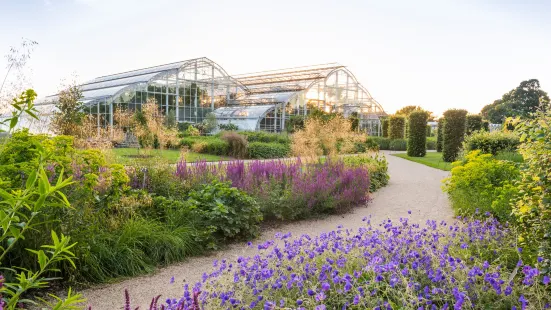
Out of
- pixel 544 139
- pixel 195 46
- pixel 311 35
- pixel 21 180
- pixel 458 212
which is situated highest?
pixel 195 46

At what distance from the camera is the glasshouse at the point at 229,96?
A: 77.1ft

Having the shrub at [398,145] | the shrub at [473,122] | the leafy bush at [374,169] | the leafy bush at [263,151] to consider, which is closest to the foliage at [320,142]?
the leafy bush at [374,169]

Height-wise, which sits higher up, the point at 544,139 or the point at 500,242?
the point at 544,139

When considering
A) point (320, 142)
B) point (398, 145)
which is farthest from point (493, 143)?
point (398, 145)

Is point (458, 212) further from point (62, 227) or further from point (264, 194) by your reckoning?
point (62, 227)

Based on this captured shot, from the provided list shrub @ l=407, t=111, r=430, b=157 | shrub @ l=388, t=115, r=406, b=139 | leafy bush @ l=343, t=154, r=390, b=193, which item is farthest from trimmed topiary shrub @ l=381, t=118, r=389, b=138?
leafy bush @ l=343, t=154, r=390, b=193

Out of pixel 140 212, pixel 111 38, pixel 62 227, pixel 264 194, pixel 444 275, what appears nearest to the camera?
pixel 444 275

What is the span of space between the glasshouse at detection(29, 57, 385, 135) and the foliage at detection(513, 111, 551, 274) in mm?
22067

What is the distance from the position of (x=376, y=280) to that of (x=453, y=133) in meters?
17.3

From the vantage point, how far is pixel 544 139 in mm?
3004

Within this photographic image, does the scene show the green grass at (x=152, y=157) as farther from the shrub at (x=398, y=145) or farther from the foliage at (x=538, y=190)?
the shrub at (x=398, y=145)

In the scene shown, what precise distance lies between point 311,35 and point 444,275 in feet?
38.8

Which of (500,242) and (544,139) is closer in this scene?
(544,139)

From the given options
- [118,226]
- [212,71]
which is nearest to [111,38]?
[118,226]
